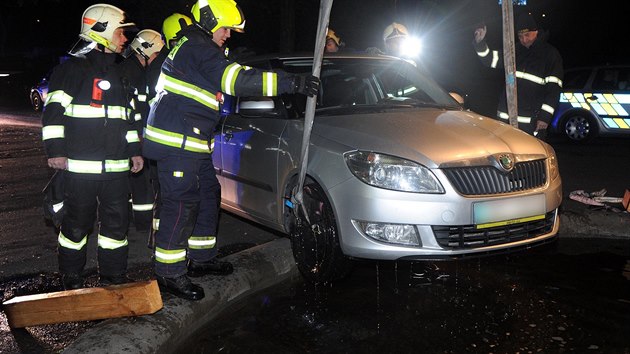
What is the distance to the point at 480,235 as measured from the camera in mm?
4207

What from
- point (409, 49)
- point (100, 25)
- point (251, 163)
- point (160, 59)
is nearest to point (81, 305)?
point (100, 25)

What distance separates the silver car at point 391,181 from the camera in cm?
411

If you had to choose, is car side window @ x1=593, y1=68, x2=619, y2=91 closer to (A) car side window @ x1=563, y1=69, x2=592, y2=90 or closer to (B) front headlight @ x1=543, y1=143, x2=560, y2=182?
(A) car side window @ x1=563, y1=69, x2=592, y2=90

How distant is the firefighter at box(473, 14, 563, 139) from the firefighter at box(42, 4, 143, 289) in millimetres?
4089

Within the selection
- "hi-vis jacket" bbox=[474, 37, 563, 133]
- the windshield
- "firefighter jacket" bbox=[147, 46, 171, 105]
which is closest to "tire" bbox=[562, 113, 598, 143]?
"hi-vis jacket" bbox=[474, 37, 563, 133]

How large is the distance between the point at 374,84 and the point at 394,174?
5.74 ft

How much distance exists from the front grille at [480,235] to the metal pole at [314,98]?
94 centimetres

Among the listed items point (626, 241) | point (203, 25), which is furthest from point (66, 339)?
point (626, 241)

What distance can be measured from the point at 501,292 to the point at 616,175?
4.80 m

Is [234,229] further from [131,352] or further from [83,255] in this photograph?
[131,352]

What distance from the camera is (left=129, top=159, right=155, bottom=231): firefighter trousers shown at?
577cm

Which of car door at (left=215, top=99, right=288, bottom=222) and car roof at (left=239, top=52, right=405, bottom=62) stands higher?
car roof at (left=239, top=52, right=405, bottom=62)

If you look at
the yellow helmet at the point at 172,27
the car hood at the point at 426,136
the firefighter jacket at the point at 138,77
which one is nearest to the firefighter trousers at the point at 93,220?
the firefighter jacket at the point at 138,77

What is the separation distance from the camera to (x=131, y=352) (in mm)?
3354
